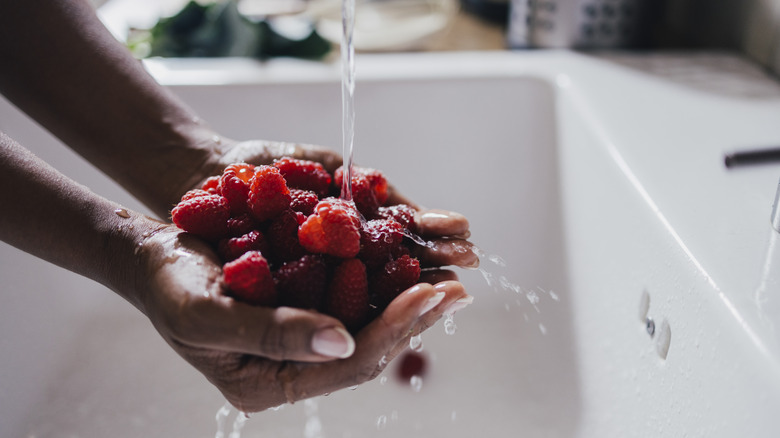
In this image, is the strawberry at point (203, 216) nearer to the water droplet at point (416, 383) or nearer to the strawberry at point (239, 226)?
the strawberry at point (239, 226)

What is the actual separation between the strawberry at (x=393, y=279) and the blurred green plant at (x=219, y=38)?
2.14 ft

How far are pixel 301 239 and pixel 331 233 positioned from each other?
35 millimetres

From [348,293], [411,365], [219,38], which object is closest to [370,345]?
[348,293]

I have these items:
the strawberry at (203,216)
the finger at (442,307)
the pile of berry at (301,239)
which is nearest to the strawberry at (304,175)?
the pile of berry at (301,239)

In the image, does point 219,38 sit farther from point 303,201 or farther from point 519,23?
point 303,201

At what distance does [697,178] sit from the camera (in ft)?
2.65

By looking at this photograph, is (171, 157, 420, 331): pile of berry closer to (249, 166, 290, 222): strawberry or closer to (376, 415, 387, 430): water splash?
(249, 166, 290, 222): strawberry

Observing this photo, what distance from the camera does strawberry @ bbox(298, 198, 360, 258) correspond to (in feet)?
1.98

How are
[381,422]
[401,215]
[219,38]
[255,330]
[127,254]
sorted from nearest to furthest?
[255,330] < [127,254] < [401,215] < [381,422] < [219,38]

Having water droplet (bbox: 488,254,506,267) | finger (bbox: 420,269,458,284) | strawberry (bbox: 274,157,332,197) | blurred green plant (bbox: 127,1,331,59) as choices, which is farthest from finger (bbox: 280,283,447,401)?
blurred green plant (bbox: 127,1,331,59)

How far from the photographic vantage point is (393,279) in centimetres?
64

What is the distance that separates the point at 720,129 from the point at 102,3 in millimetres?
1270

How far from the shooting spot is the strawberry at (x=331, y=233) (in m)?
0.60

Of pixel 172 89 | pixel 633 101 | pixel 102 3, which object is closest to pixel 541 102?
pixel 633 101
